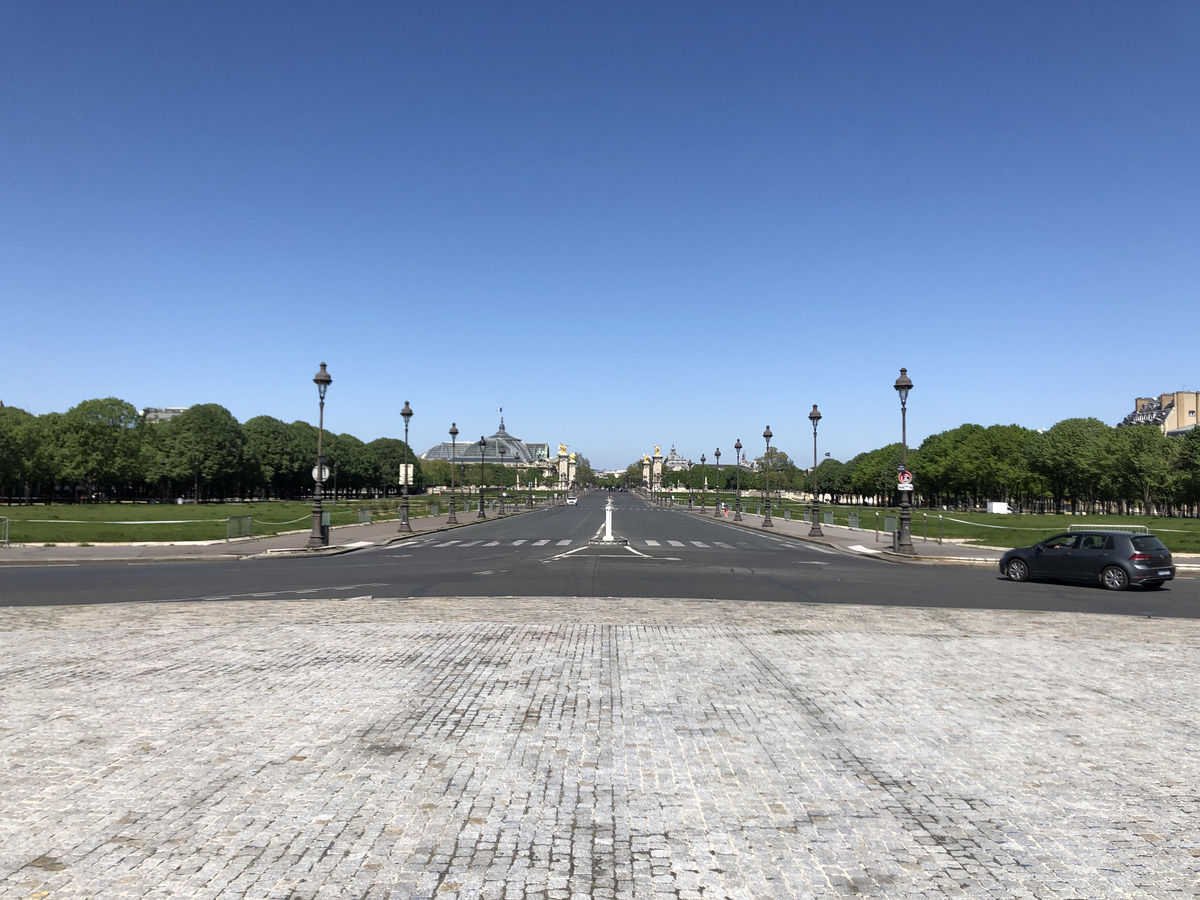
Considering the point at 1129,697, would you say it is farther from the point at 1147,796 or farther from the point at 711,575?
the point at 711,575

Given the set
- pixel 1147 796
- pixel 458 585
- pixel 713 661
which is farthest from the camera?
pixel 458 585

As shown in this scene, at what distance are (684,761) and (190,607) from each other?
12060 millimetres

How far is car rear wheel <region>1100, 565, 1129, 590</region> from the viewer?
63.5 feet

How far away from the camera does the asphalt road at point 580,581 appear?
17.0 metres

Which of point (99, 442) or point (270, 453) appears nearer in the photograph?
point (99, 442)

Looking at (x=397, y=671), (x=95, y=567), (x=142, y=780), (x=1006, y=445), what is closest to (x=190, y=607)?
(x=397, y=671)

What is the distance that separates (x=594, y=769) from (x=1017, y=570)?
19.4 metres

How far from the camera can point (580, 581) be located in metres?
20.2

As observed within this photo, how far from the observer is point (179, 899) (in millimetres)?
4090

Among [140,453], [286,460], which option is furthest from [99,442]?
[286,460]

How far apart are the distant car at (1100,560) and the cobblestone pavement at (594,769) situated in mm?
9269

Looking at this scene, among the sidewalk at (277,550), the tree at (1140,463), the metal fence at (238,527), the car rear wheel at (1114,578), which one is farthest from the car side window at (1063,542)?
the tree at (1140,463)

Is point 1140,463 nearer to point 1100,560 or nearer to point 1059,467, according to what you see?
point 1059,467

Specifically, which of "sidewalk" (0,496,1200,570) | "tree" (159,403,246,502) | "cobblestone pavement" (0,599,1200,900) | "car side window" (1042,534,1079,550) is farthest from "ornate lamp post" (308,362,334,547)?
"tree" (159,403,246,502)
